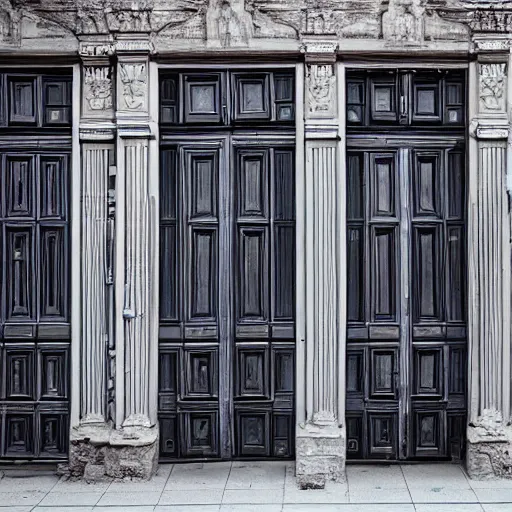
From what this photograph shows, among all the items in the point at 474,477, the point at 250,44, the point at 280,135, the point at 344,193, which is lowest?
the point at 474,477

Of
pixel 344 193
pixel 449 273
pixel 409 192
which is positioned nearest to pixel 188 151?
pixel 344 193

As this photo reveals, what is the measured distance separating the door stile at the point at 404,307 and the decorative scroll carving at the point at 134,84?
2.51 meters

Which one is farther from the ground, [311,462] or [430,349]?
[430,349]

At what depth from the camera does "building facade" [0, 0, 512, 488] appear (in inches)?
333

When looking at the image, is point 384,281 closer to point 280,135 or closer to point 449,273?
point 449,273

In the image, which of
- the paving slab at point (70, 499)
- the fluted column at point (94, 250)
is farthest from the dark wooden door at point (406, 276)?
the paving slab at point (70, 499)

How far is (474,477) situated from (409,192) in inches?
106

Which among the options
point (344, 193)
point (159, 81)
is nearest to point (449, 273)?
point (344, 193)

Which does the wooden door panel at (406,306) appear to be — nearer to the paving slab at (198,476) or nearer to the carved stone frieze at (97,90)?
the paving slab at (198,476)

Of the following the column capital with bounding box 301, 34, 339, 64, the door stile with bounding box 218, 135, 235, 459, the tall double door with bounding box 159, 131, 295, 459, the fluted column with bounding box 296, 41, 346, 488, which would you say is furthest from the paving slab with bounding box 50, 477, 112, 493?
the column capital with bounding box 301, 34, 339, 64

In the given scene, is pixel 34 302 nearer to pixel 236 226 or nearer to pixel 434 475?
pixel 236 226

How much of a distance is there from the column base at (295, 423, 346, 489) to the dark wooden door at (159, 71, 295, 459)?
443 mm

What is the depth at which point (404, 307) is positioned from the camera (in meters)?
8.67

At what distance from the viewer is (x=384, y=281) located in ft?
28.6
